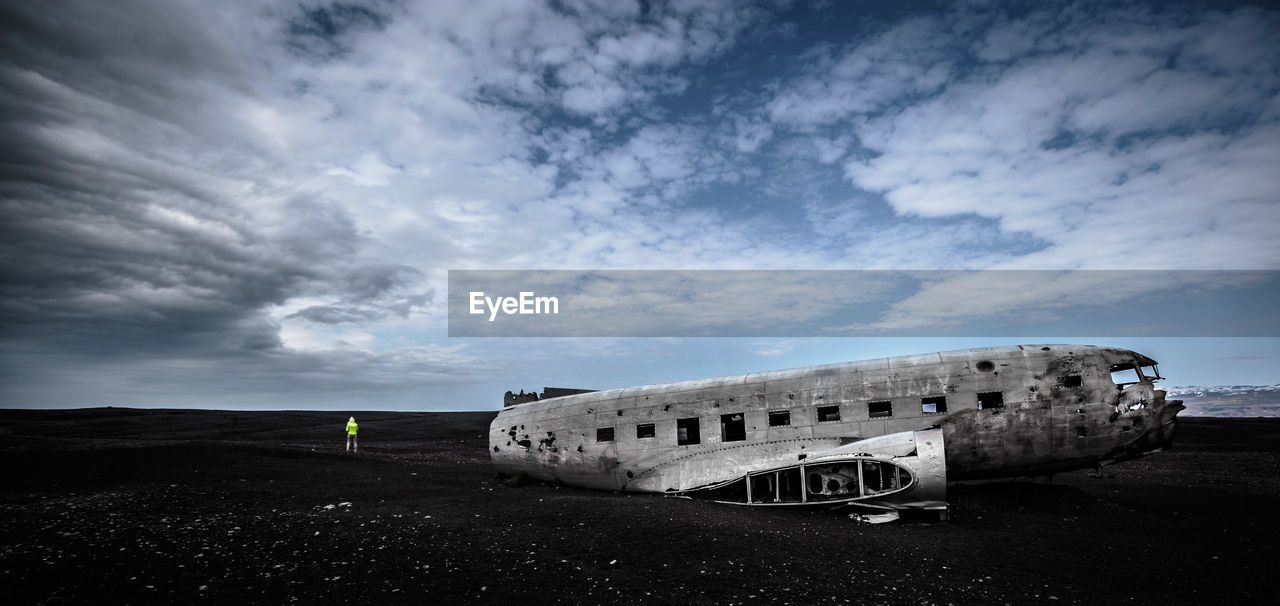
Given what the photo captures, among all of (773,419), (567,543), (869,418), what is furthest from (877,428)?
(567,543)

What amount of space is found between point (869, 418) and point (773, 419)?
284 centimetres

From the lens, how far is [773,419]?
17156mm

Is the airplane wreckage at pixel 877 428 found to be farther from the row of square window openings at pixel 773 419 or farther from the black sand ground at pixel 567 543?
the black sand ground at pixel 567 543

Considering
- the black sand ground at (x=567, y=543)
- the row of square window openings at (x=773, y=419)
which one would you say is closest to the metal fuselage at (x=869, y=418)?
the row of square window openings at (x=773, y=419)

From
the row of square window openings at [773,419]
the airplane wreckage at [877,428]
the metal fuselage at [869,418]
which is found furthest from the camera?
the row of square window openings at [773,419]

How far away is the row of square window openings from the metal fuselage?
34mm

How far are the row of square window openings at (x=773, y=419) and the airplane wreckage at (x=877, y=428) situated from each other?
4 centimetres

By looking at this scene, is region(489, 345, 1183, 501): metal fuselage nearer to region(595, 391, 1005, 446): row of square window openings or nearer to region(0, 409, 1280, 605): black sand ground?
region(595, 391, 1005, 446): row of square window openings

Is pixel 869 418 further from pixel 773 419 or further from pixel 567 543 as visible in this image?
pixel 567 543

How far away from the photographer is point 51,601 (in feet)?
27.6

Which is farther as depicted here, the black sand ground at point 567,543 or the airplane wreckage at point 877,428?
the airplane wreckage at point 877,428

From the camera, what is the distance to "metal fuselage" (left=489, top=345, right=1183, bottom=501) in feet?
48.5

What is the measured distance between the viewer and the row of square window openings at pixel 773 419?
15.4m

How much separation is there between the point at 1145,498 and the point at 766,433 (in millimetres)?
12047
